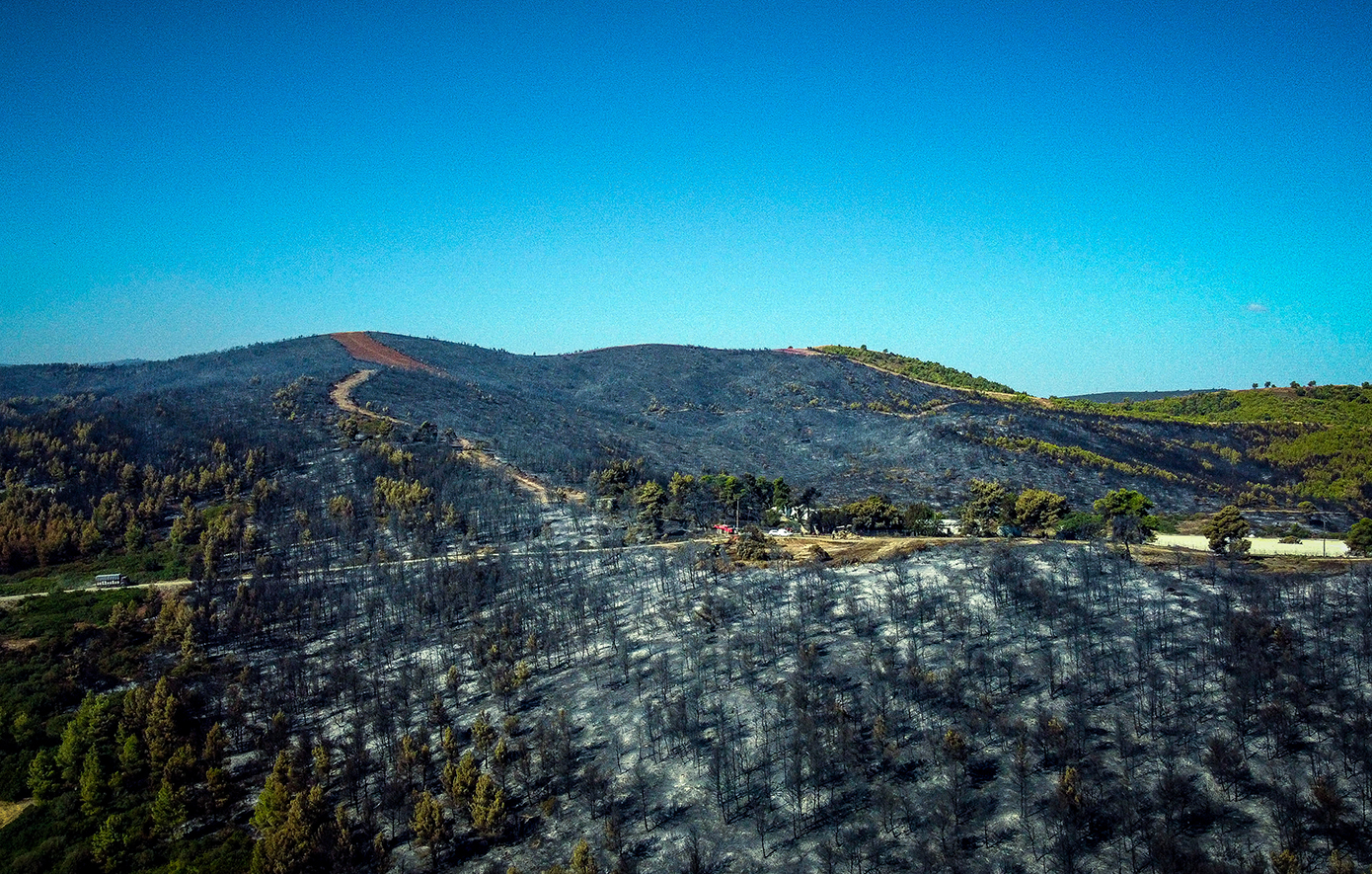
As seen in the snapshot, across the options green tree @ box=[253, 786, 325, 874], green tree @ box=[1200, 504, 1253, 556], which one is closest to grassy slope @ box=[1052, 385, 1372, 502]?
green tree @ box=[1200, 504, 1253, 556]

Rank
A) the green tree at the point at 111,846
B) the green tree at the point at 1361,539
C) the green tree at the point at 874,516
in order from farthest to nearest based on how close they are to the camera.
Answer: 1. the green tree at the point at 874,516
2. the green tree at the point at 1361,539
3. the green tree at the point at 111,846

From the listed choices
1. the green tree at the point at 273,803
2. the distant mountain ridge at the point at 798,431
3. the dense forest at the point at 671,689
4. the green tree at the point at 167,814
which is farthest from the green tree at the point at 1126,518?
the green tree at the point at 167,814

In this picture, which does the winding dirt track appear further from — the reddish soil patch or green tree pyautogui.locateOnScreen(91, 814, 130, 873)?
green tree pyautogui.locateOnScreen(91, 814, 130, 873)

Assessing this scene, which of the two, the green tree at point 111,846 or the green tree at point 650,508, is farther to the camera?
the green tree at point 650,508

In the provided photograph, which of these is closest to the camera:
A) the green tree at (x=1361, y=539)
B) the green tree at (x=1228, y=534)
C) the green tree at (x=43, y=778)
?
the green tree at (x=43, y=778)

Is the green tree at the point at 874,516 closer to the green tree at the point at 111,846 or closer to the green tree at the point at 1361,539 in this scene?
the green tree at the point at 1361,539

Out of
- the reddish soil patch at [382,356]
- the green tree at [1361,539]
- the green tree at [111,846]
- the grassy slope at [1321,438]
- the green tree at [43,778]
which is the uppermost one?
the reddish soil patch at [382,356]
